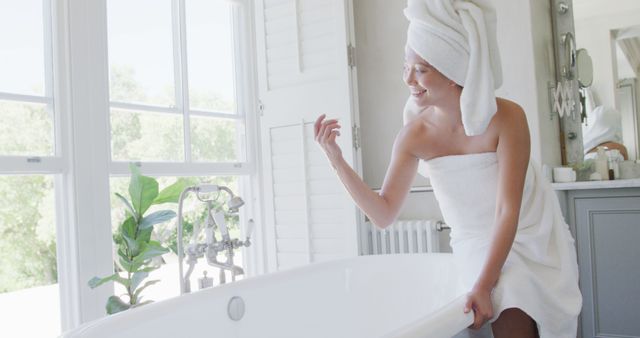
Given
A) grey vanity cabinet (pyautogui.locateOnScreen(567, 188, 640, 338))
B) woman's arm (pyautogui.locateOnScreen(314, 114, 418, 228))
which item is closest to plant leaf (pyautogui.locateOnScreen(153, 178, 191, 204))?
woman's arm (pyautogui.locateOnScreen(314, 114, 418, 228))

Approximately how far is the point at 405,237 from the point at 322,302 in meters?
1.10

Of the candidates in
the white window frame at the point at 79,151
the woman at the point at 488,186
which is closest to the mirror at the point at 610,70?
the woman at the point at 488,186

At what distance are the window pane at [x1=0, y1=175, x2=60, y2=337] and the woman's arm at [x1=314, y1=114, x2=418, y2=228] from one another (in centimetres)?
154

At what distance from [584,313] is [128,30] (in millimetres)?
2611

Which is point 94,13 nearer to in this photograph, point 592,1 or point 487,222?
point 487,222

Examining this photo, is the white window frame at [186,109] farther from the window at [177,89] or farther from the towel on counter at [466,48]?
the towel on counter at [466,48]

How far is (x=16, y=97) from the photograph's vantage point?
2297mm

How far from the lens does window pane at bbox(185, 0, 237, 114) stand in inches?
128

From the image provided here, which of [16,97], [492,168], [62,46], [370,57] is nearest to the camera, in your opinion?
[492,168]

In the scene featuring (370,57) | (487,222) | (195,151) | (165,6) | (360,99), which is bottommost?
(487,222)

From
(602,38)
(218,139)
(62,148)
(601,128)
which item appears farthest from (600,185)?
(62,148)

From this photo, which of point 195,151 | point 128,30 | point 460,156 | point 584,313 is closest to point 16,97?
point 128,30

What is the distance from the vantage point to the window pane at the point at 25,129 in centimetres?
231

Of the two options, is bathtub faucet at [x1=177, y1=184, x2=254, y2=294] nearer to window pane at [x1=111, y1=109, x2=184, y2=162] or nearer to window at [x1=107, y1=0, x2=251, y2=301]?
window at [x1=107, y1=0, x2=251, y2=301]
